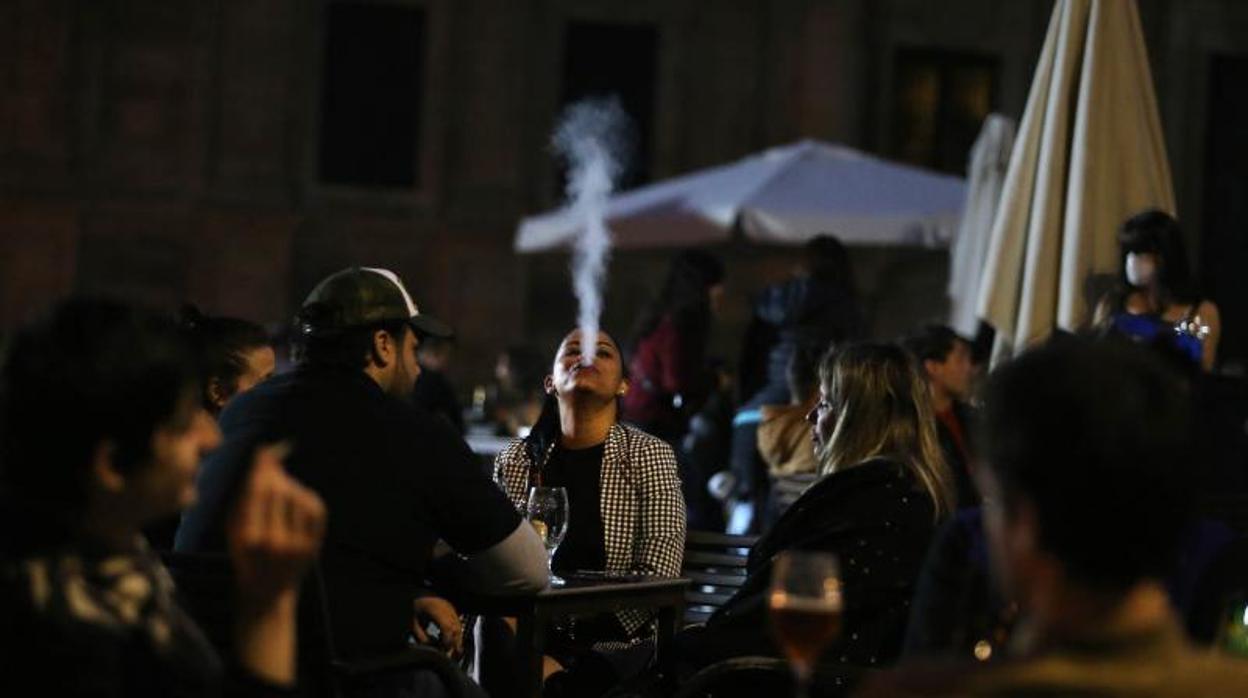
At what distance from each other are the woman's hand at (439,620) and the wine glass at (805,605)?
220 cm

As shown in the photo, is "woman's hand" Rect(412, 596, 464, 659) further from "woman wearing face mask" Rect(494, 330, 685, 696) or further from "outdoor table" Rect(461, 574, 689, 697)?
"woman wearing face mask" Rect(494, 330, 685, 696)

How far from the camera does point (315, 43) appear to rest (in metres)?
21.6

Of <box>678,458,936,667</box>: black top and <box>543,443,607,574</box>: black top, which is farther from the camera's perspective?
<box>543,443,607,574</box>: black top

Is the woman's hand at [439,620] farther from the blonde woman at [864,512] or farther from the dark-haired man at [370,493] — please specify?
the blonde woman at [864,512]

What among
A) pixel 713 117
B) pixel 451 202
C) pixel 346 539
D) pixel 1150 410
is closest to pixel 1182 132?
pixel 713 117

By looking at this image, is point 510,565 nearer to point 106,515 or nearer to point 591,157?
point 106,515

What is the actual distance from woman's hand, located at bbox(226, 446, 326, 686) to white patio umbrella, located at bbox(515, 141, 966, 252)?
11.3 m

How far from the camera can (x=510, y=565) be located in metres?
5.72

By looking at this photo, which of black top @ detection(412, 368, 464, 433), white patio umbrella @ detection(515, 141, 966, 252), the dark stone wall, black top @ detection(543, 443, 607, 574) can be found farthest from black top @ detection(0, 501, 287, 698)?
the dark stone wall

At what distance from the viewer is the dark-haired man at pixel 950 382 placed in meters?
8.91

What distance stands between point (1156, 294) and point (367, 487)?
3956 mm

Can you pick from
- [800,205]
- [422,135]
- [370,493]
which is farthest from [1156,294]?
[422,135]

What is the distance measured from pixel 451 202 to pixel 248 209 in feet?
5.99

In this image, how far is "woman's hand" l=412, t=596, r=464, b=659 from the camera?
5957 millimetres
